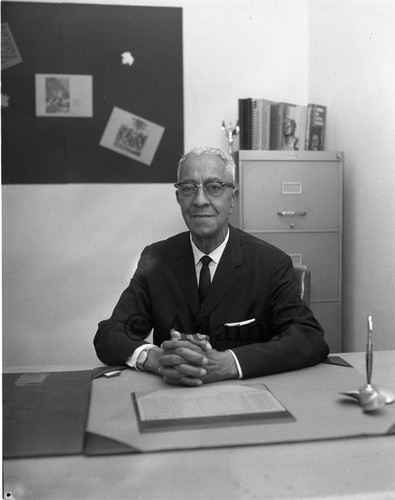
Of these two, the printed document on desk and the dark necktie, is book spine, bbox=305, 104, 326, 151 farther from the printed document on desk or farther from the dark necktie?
the printed document on desk

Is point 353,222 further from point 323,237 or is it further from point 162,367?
point 162,367

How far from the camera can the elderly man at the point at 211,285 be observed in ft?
5.08

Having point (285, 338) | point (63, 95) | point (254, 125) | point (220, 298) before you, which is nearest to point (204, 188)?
point (220, 298)

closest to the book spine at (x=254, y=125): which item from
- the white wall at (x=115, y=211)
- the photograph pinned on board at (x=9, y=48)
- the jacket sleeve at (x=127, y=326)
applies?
the white wall at (x=115, y=211)

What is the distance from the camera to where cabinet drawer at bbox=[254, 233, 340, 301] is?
264 cm

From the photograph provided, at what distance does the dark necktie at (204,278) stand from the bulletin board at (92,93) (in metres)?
1.52

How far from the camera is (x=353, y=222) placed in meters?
2.56

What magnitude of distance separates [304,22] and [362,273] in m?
1.38

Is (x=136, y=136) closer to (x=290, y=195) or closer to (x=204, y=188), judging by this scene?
(x=290, y=195)

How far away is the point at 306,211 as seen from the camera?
2.68 m

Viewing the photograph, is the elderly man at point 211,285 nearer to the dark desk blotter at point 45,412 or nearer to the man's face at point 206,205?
the man's face at point 206,205

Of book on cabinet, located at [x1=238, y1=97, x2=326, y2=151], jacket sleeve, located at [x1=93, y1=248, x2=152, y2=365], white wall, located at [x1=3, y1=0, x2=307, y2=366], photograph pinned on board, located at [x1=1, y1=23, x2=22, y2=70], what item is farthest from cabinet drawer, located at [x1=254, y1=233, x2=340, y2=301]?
photograph pinned on board, located at [x1=1, y1=23, x2=22, y2=70]

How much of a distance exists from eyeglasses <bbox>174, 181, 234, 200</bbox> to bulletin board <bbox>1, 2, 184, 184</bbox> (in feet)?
4.73

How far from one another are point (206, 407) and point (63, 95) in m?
2.57
